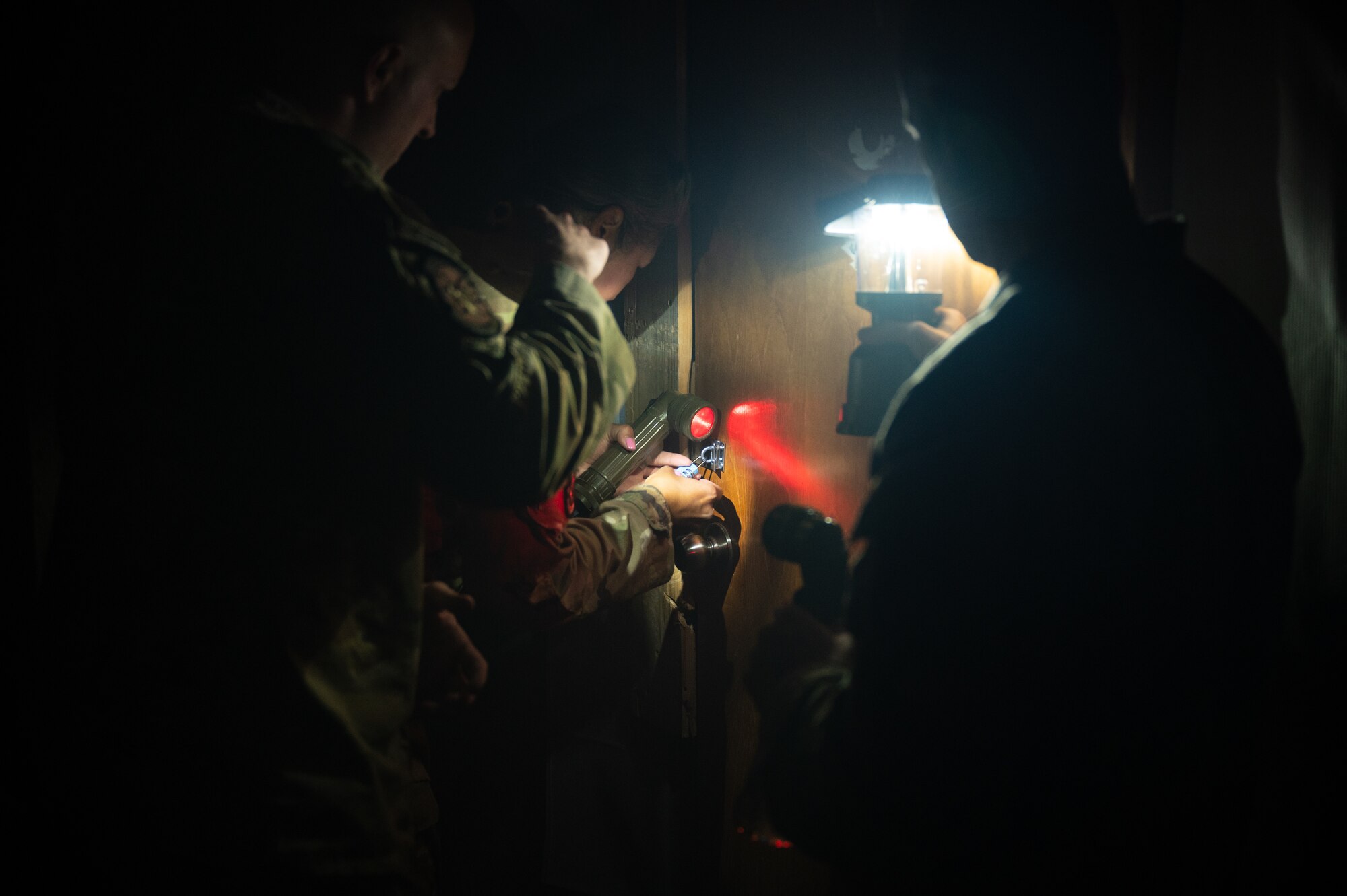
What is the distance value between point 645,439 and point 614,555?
263 mm

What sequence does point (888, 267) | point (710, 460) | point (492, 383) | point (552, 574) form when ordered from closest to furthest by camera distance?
point (492, 383) < point (888, 267) < point (552, 574) < point (710, 460)

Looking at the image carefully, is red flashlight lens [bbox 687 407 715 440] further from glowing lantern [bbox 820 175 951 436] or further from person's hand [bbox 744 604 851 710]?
person's hand [bbox 744 604 851 710]

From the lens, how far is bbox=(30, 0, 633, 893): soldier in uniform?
0.81m

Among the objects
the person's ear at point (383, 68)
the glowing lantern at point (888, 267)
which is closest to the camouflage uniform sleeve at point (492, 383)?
the person's ear at point (383, 68)

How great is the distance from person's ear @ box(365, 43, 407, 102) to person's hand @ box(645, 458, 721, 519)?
89cm

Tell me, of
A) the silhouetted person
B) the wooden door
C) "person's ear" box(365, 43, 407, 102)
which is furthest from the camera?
the wooden door

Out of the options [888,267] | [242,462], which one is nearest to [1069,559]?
[888,267]

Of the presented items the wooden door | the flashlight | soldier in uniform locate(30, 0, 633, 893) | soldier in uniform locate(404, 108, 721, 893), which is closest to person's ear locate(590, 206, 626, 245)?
soldier in uniform locate(404, 108, 721, 893)

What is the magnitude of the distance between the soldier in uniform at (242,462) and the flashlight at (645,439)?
64cm

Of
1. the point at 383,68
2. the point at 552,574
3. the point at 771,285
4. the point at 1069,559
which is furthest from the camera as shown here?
the point at 771,285

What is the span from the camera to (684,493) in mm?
1579

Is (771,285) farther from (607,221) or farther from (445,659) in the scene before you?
(445,659)

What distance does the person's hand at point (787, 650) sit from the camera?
0.84 m

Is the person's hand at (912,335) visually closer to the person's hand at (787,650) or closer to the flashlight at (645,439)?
the person's hand at (787,650)
